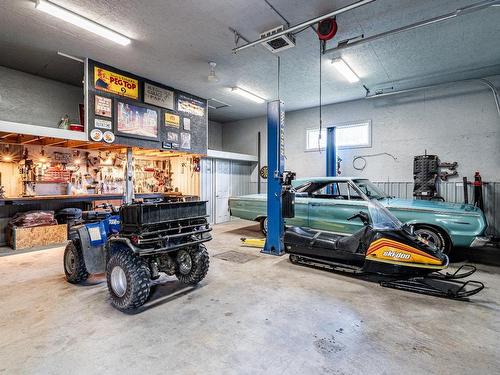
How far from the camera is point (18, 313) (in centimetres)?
279

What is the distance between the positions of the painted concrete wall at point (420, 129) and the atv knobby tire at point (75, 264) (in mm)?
7008

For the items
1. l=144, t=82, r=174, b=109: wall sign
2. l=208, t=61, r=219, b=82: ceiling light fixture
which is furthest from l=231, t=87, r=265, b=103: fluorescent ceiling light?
l=144, t=82, r=174, b=109: wall sign

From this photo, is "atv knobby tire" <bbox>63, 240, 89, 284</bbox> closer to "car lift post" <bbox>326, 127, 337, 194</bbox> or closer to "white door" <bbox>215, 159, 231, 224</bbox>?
"white door" <bbox>215, 159, 231, 224</bbox>

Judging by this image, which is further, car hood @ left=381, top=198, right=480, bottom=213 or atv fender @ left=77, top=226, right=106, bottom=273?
car hood @ left=381, top=198, right=480, bottom=213

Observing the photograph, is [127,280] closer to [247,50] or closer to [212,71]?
[247,50]

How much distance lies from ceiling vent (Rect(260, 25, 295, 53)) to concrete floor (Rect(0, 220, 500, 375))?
3.75 meters

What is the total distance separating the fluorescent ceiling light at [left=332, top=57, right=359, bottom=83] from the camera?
5.23 metres

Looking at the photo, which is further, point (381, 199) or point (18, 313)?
point (381, 199)

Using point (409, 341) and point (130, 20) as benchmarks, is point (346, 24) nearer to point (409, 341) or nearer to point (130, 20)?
point (130, 20)

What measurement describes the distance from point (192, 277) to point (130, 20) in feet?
12.9

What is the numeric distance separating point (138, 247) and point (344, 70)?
17.5 ft

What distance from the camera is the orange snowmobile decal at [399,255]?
316cm

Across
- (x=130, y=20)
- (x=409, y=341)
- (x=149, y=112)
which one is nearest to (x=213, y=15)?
(x=130, y=20)

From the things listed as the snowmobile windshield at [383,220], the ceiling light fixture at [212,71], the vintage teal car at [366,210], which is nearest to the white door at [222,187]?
the vintage teal car at [366,210]
